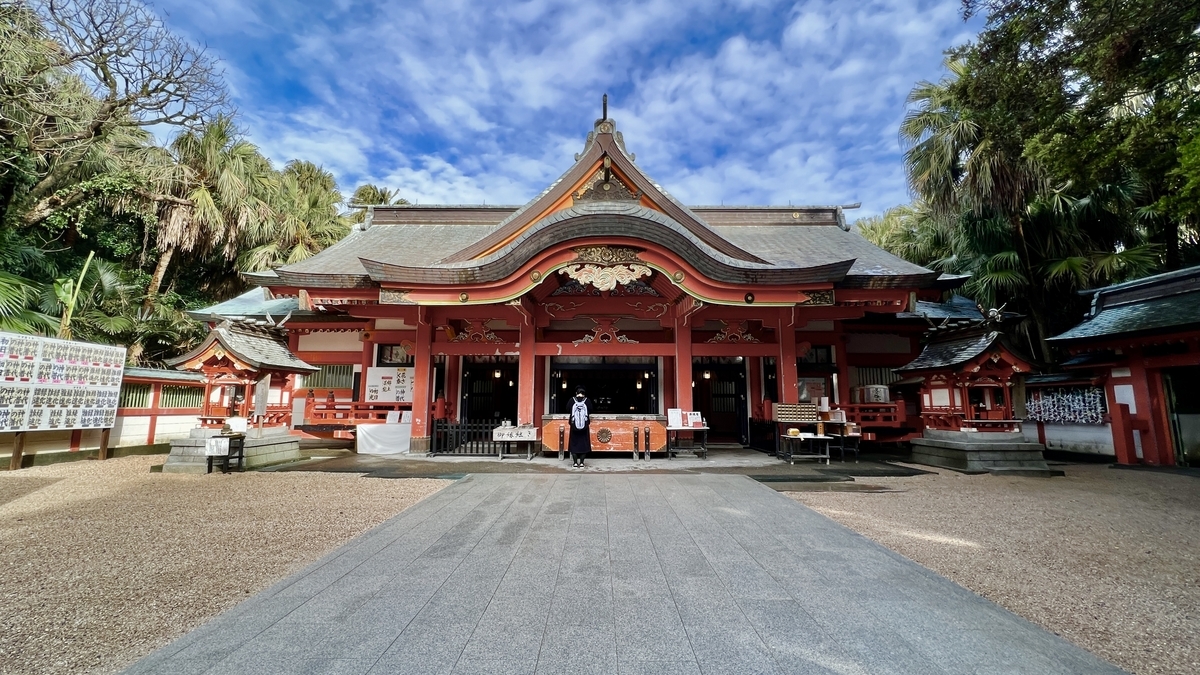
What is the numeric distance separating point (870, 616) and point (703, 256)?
7.22 m

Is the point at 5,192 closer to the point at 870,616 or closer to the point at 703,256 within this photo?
the point at 703,256

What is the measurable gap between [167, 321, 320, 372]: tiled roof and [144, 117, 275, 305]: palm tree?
314 inches

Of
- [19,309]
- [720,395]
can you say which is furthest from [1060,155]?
[19,309]

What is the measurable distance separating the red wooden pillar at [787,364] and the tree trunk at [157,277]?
17.9 metres

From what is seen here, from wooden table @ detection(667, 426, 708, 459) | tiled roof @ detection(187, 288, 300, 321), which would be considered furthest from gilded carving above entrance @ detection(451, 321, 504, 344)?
wooden table @ detection(667, 426, 708, 459)

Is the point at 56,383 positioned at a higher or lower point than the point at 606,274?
lower

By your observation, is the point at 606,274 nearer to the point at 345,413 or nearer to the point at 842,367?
the point at 842,367

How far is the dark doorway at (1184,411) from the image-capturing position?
890 centimetres

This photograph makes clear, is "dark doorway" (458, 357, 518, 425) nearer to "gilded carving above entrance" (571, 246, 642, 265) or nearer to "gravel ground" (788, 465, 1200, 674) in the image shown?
"gilded carving above entrance" (571, 246, 642, 265)

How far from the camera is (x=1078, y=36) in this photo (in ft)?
19.6

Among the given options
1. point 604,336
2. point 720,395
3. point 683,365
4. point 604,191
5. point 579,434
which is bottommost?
point 579,434

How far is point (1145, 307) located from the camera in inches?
372

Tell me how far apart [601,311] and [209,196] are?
13.5 m

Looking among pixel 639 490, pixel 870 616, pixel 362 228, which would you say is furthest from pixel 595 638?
pixel 362 228
